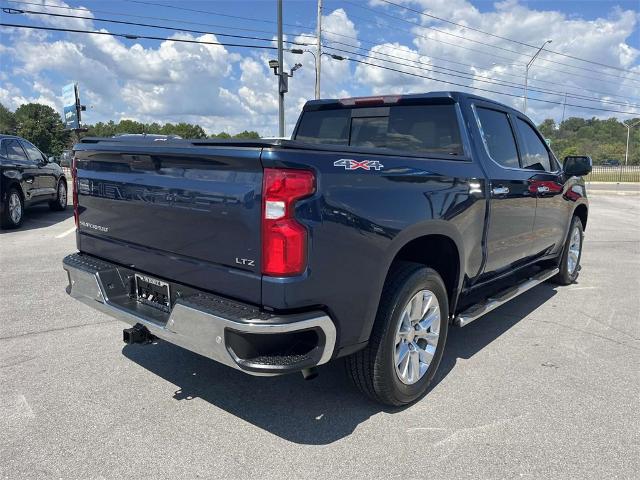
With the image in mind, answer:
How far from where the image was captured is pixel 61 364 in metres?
3.71

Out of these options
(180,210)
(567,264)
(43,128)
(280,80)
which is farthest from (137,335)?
(43,128)

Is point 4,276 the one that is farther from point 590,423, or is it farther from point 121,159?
point 590,423

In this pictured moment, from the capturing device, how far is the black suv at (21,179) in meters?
9.23

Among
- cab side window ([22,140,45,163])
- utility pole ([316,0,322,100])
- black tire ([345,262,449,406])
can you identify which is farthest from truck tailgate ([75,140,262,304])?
utility pole ([316,0,322,100])

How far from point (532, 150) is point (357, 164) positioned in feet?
10.0

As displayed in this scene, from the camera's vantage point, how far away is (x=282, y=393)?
338 cm

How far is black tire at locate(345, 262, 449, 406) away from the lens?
114 inches

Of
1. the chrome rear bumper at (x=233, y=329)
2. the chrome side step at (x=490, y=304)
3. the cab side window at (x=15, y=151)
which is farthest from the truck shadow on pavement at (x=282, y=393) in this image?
the cab side window at (x=15, y=151)

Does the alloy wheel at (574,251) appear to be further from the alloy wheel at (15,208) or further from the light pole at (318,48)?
the light pole at (318,48)

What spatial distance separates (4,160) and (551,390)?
9461mm

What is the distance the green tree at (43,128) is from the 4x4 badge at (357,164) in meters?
103

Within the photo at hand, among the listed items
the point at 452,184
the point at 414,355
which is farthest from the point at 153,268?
the point at 452,184

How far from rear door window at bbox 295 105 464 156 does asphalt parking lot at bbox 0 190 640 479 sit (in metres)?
1.67

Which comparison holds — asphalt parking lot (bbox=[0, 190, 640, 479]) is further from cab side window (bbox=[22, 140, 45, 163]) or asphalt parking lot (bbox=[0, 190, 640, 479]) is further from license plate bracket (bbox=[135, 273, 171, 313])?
cab side window (bbox=[22, 140, 45, 163])
